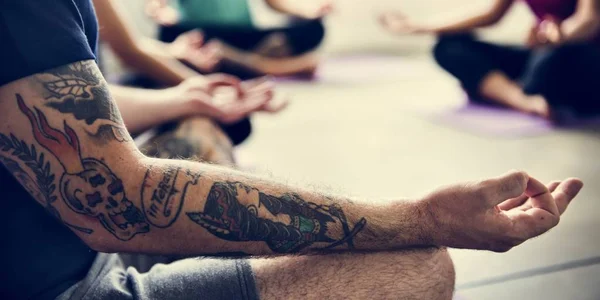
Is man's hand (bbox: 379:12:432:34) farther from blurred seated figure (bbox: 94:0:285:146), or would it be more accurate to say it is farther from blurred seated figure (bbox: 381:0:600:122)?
blurred seated figure (bbox: 94:0:285:146)

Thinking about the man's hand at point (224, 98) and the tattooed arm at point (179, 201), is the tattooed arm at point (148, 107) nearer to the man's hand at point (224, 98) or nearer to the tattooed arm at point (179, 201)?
the man's hand at point (224, 98)

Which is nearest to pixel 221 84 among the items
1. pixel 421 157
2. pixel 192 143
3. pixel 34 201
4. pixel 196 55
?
pixel 192 143

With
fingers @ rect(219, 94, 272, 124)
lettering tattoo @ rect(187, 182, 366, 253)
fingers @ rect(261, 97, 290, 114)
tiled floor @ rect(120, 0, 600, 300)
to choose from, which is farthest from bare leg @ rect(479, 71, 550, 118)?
lettering tattoo @ rect(187, 182, 366, 253)

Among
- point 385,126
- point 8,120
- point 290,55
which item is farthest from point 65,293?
point 290,55

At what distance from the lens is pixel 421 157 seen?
1.67 meters

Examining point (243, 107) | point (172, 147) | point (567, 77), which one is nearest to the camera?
point (172, 147)

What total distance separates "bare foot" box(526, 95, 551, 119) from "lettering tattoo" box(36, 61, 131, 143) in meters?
1.69

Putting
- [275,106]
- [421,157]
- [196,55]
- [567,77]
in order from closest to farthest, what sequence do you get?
[275,106], [421,157], [196,55], [567,77]

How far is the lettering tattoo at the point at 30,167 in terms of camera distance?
57 centimetres

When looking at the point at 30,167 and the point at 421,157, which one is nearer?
the point at 30,167

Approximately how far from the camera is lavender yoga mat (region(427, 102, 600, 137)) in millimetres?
1867

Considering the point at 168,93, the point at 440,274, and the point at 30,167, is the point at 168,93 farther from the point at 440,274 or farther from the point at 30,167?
the point at 440,274

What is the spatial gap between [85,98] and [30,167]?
0.09m

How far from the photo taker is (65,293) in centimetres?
62
